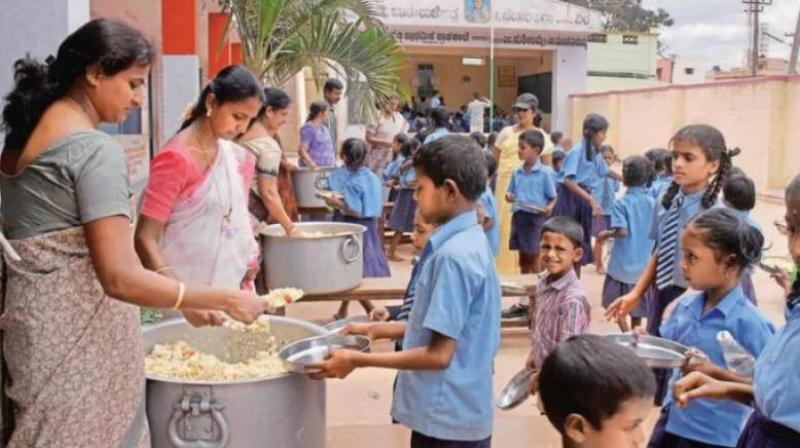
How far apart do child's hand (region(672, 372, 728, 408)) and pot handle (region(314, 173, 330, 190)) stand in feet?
14.4

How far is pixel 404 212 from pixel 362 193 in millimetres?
1969

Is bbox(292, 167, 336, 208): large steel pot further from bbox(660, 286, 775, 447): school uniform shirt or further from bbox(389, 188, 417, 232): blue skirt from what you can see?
bbox(660, 286, 775, 447): school uniform shirt

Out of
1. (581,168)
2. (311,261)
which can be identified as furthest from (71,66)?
(581,168)

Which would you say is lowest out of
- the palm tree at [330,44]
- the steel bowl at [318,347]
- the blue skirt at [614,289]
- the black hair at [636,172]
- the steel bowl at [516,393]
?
the blue skirt at [614,289]

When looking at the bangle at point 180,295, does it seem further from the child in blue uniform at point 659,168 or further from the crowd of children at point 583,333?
the child in blue uniform at point 659,168

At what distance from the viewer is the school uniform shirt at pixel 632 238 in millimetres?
5246

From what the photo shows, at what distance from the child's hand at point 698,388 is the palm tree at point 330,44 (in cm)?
602

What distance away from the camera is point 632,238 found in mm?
5348

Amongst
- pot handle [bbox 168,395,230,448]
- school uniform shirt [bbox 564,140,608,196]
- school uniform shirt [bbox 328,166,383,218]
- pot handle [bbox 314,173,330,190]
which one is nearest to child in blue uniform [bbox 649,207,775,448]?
pot handle [bbox 168,395,230,448]

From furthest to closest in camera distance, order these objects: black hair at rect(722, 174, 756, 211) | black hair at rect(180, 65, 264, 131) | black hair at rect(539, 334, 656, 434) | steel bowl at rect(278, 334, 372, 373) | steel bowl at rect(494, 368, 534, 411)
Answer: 1. black hair at rect(722, 174, 756, 211)
2. black hair at rect(180, 65, 264, 131)
3. steel bowl at rect(494, 368, 534, 411)
4. steel bowl at rect(278, 334, 372, 373)
5. black hair at rect(539, 334, 656, 434)

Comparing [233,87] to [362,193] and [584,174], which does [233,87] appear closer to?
[362,193]

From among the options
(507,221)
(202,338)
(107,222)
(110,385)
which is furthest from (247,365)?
(507,221)

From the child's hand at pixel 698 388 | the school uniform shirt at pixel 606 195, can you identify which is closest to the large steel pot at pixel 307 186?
the school uniform shirt at pixel 606 195

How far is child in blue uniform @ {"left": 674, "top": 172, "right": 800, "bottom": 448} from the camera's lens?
71.2 inches
